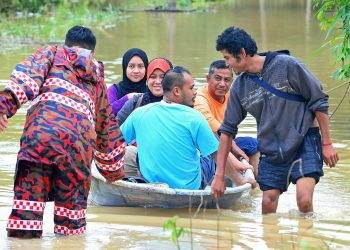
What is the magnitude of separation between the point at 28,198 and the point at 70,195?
29cm

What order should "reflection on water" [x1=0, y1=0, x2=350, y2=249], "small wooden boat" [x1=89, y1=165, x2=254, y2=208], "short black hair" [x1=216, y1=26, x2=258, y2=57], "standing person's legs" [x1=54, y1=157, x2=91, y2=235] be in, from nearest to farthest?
"standing person's legs" [x1=54, y1=157, x2=91, y2=235] < "reflection on water" [x1=0, y1=0, x2=350, y2=249] < "short black hair" [x1=216, y1=26, x2=258, y2=57] < "small wooden boat" [x1=89, y1=165, x2=254, y2=208]

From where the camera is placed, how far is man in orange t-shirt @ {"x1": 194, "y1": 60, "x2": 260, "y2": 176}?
8602mm

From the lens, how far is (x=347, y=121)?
482 inches

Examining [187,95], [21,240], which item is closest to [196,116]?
[187,95]

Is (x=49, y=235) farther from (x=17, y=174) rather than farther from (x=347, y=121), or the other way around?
(x=347, y=121)

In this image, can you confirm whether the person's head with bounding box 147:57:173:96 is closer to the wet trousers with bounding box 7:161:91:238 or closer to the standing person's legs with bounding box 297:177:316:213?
the standing person's legs with bounding box 297:177:316:213

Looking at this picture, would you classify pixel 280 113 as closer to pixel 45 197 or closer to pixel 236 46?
pixel 236 46

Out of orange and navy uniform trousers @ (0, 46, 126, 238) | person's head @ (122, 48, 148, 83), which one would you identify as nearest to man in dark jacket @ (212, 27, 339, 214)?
orange and navy uniform trousers @ (0, 46, 126, 238)

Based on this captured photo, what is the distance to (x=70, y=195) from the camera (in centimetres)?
603

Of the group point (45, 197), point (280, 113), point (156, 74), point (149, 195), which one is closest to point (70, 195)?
point (45, 197)

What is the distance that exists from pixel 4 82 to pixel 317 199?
328 inches

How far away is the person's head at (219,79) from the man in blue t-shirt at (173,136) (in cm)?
107

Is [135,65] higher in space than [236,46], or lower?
lower

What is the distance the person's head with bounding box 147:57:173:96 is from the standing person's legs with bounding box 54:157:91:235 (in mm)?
2619
